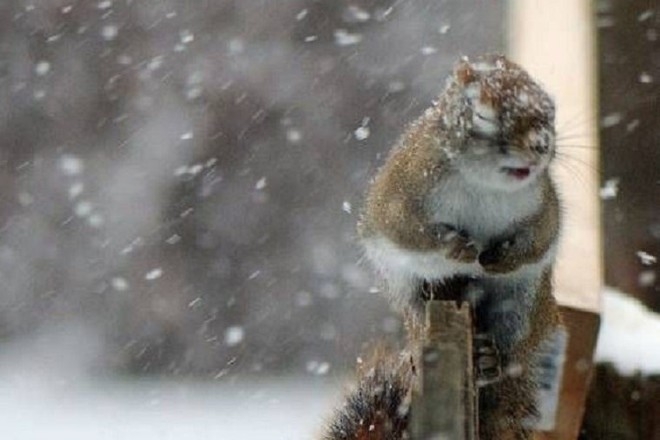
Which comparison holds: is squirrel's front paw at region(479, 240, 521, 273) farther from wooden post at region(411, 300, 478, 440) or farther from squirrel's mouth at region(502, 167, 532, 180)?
wooden post at region(411, 300, 478, 440)

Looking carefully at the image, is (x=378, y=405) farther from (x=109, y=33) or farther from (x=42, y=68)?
(x=42, y=68)

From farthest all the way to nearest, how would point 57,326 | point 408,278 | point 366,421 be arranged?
1. point 57,326
2. point 408,278
3. point 366,421

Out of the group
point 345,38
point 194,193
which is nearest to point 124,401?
point 194,193

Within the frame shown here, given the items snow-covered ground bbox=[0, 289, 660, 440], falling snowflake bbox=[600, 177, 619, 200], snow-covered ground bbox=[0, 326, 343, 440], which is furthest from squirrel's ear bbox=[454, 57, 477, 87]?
snow-covered ground bbox=[0, 326, 343, 440]

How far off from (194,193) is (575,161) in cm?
279

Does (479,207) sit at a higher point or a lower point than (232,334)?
higher

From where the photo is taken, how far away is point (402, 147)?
277 centimetres

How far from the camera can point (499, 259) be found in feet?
8.46

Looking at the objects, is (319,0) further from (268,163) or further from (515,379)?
(515,379)

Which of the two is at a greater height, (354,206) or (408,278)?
(408,278)

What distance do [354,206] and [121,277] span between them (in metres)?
0.98

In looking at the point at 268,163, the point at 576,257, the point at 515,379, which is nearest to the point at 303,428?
the point at 268,163

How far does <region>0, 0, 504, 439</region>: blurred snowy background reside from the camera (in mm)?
5809

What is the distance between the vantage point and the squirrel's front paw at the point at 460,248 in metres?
2.51
